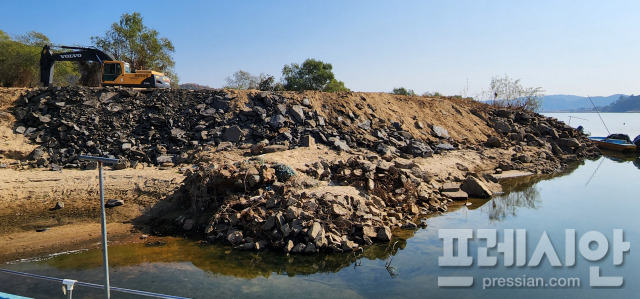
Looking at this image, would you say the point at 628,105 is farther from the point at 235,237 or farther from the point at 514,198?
the point at 235,237

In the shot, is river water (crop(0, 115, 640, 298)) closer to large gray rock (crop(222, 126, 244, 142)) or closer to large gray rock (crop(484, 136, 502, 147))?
large gray rock (crop(222, 126, 244, 142))

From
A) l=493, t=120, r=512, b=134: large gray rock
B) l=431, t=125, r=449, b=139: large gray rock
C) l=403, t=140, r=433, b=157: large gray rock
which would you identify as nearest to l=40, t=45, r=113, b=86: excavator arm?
l=403, t=140, r=433, b=157: large gray rock

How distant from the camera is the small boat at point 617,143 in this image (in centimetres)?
2298

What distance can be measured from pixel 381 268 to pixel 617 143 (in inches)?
897

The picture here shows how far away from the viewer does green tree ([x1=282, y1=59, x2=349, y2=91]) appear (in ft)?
95.2

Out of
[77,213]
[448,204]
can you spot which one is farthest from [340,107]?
[77,213]

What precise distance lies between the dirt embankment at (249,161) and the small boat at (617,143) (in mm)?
3455

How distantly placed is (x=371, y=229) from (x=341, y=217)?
2.21 ft

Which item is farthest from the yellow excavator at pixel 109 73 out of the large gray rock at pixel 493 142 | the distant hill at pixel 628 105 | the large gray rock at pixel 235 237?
the distant hill at pixel 628 105

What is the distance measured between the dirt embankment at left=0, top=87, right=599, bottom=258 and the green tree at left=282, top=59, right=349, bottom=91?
930 centimetres

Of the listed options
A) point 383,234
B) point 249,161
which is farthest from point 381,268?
point 249,161

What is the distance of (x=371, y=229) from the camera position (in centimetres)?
866

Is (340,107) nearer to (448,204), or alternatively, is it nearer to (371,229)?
(448,204)

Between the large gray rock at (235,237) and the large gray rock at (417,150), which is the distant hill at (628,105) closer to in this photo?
the large gray rock at (417,150)
